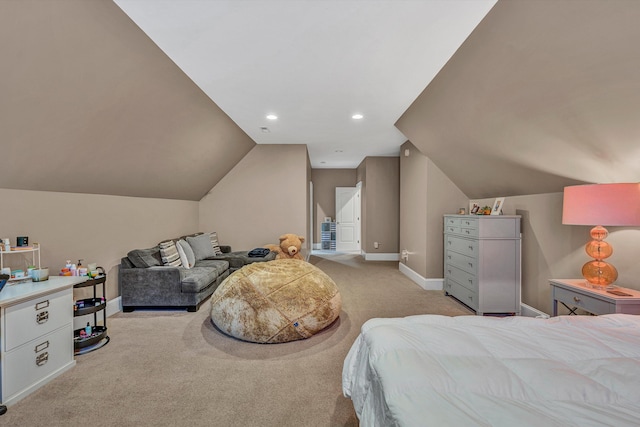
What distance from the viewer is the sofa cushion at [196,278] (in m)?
3.44

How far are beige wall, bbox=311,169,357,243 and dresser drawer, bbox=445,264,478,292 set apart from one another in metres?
4.85

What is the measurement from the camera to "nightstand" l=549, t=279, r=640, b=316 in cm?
196

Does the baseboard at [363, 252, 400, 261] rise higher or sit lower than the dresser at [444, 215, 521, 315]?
lower

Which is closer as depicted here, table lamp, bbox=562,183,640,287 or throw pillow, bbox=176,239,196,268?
table lamp, bbox=562,183,640,287

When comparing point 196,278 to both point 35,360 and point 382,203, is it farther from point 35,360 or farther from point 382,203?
point 382,203

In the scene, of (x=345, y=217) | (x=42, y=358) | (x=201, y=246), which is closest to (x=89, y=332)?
(x=42, y=358)

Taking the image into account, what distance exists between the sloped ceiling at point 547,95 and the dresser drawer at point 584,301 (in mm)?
966

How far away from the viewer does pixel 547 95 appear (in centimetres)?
202

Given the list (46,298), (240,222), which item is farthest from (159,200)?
(46,298)

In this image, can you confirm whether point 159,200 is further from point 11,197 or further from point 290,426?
point 290,426

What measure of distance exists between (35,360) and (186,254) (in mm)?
2315

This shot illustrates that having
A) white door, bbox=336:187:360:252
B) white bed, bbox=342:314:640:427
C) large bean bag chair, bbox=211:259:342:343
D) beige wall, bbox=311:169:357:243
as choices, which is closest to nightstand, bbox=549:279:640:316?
white bed, bbox=342:314:640:427

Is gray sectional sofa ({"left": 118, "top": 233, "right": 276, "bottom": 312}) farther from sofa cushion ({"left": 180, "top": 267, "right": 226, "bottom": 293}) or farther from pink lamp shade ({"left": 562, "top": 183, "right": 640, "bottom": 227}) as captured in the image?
pink lamp shade ({"left": 562, "top": 183, "right": 640, "bottom": 227})

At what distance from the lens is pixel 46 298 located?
2051mm
